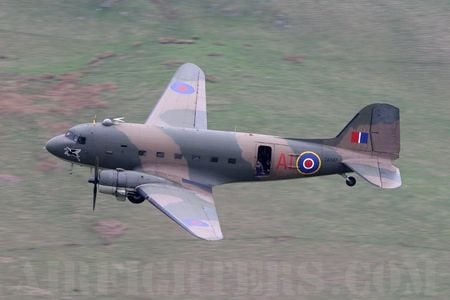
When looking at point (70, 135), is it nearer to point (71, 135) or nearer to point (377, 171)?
point (71, 135)

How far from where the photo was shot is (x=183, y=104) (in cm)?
4469

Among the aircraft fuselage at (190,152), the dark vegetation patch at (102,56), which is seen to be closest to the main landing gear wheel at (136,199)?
the aircraft fuselage at (190,152)

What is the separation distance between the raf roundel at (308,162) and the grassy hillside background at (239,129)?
8.27 ft

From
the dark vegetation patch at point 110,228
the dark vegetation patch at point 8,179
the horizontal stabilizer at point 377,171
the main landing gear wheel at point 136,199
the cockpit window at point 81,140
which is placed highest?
the cockpit window at point 81,140

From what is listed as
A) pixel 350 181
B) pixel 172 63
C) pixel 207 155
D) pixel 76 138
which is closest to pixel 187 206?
pixel 207 155

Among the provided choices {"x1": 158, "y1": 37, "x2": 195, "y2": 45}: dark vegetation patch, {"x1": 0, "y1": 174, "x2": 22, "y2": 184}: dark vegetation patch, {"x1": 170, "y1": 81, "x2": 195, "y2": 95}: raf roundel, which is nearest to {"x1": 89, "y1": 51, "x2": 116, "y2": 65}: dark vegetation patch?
{"x1": 158, "y1": 37, "x2": 195, "y2": 45}: dark vegetation patch

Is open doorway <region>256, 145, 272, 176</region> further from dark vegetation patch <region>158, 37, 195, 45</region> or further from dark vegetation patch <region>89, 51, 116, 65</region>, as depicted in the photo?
dark vegetation patch <region>158, 37, 195, 45</region>

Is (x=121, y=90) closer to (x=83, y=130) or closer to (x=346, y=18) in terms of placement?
(x=83, y=130)

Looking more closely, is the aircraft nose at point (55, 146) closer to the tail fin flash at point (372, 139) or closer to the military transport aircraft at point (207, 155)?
the military transport aircraft at point (207, 155)

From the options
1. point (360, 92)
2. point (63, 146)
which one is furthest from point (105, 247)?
point (360, 92)

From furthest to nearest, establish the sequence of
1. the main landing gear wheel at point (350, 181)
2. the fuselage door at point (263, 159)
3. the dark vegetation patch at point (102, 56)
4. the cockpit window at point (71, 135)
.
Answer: the dark vegetation patch at point (102, 56)
the main landing gear wheel at point (350, 181)
the fuselage door at point (263, 159)
the cockpit window at point (71, 135)

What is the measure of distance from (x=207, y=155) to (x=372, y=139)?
8199 millimetres

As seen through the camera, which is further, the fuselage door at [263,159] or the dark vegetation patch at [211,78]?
the dark vegetation patch at [211,78]

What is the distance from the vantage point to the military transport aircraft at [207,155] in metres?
38.8
